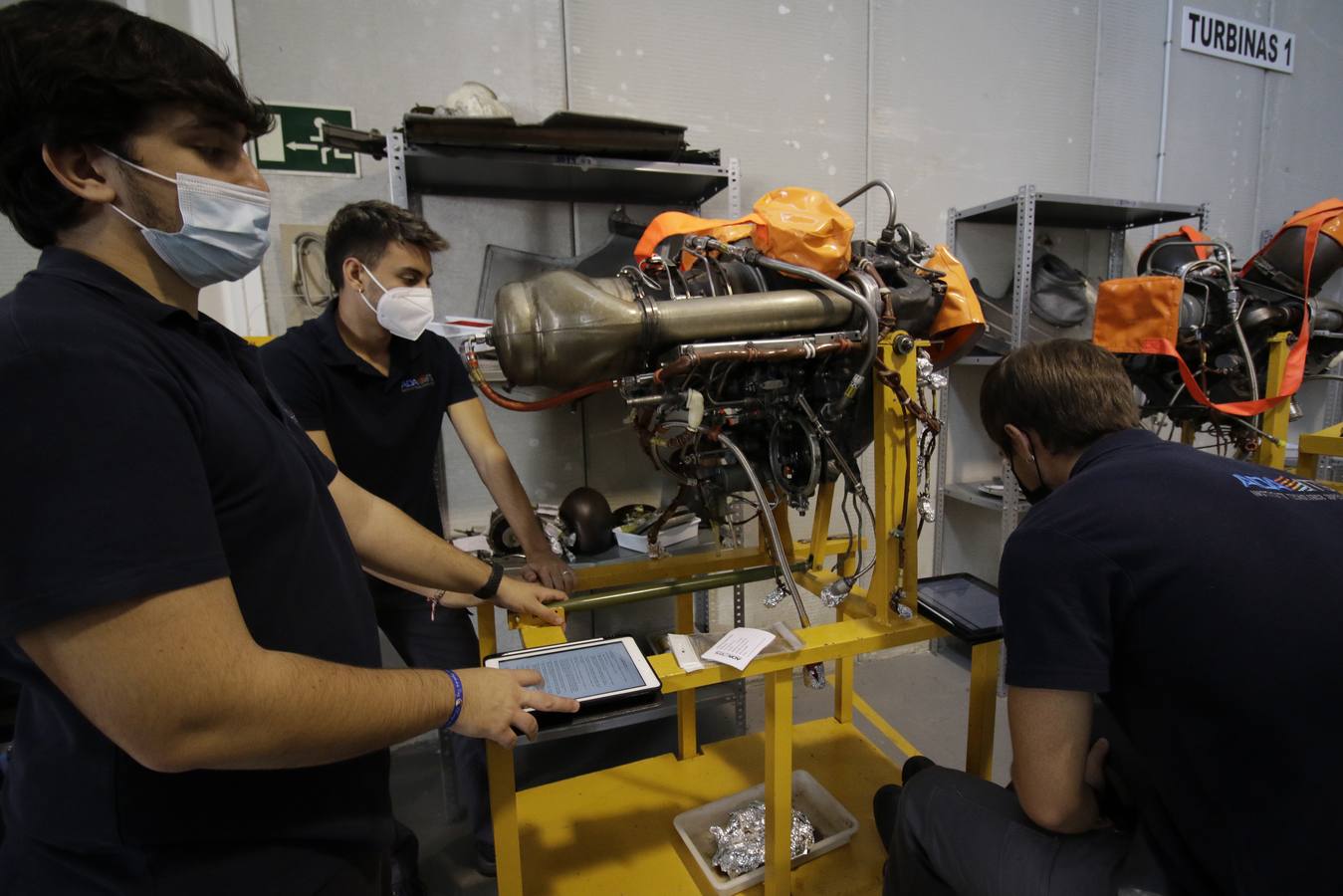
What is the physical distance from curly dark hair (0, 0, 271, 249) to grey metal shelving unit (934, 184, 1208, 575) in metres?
A: 2.54

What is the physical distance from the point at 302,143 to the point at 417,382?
2.96 ft

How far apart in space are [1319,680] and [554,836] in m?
1.53

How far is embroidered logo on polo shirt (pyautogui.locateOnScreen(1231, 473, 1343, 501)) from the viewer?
949 millimetres

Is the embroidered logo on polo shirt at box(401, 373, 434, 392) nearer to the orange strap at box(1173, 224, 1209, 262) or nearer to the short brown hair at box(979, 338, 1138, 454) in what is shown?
the short brown hair at box(979, 338, 1138, 454)

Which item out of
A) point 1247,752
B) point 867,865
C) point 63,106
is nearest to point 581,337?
point 63,106

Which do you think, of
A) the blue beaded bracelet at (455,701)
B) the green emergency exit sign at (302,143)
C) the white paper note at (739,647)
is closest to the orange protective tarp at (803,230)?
the white paper note at (739,647)

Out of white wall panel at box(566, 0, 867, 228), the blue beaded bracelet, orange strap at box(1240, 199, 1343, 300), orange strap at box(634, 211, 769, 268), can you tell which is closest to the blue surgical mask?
the blue beaded bracelet

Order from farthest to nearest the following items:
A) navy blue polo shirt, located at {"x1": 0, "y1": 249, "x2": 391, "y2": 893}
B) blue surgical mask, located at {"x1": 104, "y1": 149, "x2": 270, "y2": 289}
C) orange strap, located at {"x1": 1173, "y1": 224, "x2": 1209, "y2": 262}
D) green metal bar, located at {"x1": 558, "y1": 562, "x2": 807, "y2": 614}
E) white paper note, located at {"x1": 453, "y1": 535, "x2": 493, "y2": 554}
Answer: orange strap, located at {"x1": 1173, "y1": 224, "x2": 1209, "y2": 262}
white paper note, located at {"x1": 453, "y1": 535, "x2": 493, "y2": 554}
green metal bar, located at {"x1": 558, "y1": 562, "x2": 807, "y2": 614}
blue surgical mask, located at {"x1": 104, "y1": 149, "x2": 270, "y2": 289}
navy blue polo shirt, located at {"x1": 0, "y1": 249, "x2": 391, "y2": 893}

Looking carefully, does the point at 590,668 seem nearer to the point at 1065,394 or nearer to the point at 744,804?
the point at 744,804

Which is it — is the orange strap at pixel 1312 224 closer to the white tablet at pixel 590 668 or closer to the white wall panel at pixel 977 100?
the white wall panel at pixel 977 100

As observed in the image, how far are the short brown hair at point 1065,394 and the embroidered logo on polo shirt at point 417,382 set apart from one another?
1420 millimetres

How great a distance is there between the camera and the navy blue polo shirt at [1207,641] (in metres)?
0.84

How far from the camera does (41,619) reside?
1.63 feet

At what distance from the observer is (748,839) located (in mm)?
1491
